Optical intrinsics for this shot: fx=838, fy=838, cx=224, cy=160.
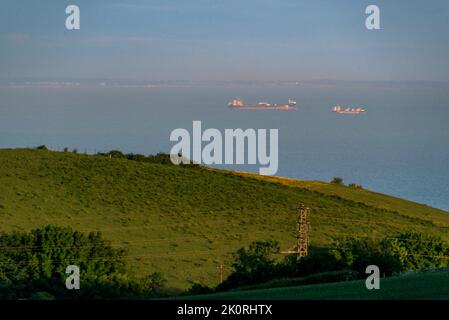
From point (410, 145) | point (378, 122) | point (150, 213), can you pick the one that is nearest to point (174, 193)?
point (150, 213)

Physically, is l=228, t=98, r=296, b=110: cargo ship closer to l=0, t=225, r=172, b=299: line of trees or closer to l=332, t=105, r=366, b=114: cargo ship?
l=332, t=105, r=366, b=114: cargo ship

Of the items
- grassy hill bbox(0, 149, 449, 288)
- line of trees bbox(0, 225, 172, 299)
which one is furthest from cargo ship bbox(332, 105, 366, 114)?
line of trees bbox(0, 225, 172, 299)

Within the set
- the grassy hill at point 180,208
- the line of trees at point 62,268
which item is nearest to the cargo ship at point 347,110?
the grassy hill at point 180,208

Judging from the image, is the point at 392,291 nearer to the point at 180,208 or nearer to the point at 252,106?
the point at 180,208

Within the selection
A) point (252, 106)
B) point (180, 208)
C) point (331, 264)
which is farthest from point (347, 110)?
point (331, 264)

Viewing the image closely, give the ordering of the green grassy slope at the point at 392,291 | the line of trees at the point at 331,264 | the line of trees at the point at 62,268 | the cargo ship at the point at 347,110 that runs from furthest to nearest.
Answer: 1. the cargo ship at the point at 347,110
2. the line of trees at the point at 62,268
3. the line of trees at the point at 331,264
4. the green grassy slope at the point at 392,291

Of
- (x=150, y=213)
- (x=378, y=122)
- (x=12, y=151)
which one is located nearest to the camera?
(x=150, y=213)

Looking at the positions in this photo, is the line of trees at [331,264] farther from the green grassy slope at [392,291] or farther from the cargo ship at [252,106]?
the cargo ship at [252,106]
